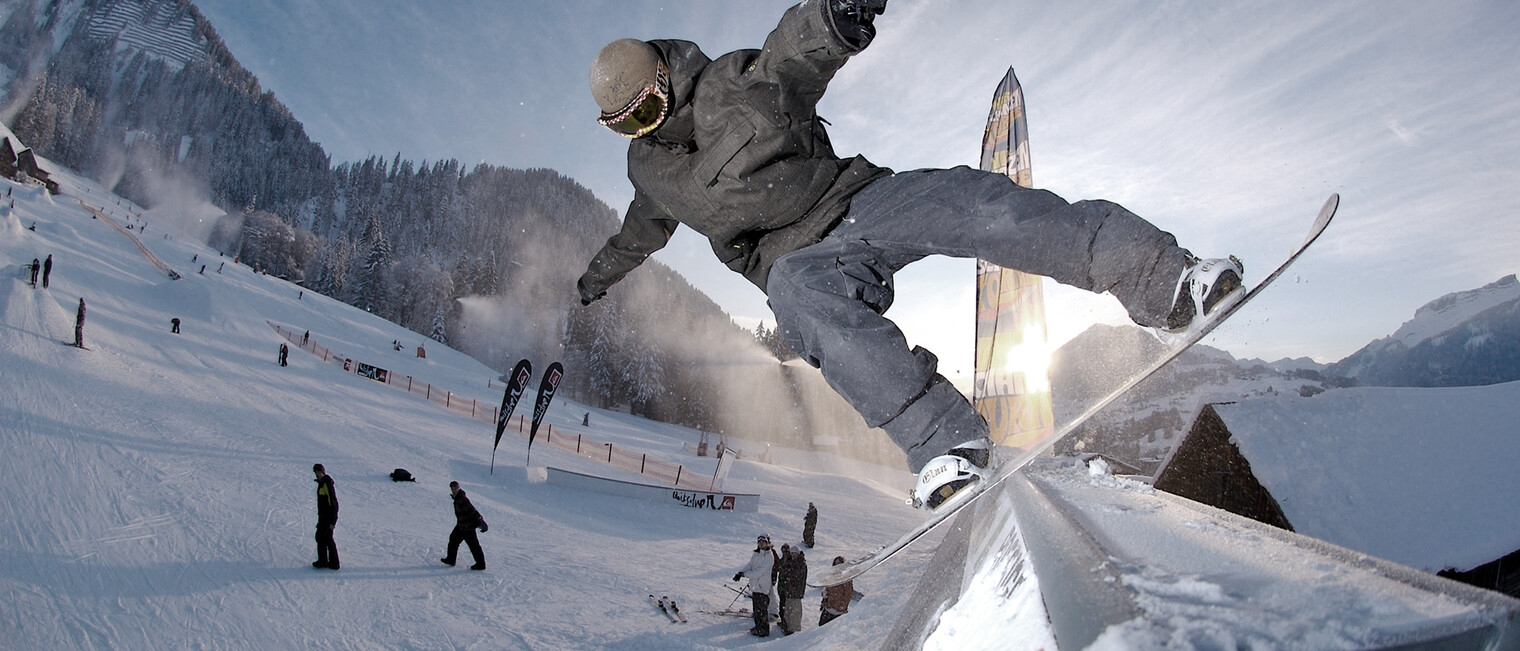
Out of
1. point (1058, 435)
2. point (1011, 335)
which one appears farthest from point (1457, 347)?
point (1058, 435)

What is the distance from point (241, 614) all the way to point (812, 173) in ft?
22.3

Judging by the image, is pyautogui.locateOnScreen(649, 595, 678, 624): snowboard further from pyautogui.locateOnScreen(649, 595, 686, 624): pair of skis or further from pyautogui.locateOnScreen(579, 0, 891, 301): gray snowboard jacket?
pyautogui.locateOnScreen(579, 0, 891, 301): gray snowboard jacket

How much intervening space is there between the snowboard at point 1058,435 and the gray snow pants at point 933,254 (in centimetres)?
13

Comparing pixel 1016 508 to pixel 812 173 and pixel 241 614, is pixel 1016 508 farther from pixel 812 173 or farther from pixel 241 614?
pixel 241 614

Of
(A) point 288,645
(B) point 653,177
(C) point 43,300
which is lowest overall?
(A) point 288,645

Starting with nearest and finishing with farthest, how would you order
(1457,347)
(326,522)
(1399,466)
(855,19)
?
1. (855,19)
2. (1399,466)
3. (326,522)
4. (1457,347)

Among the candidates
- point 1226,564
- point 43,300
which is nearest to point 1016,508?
point 1226,564

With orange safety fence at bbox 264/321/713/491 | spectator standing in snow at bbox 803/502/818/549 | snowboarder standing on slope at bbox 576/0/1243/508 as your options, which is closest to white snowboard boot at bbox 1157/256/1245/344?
snowboarder standing on slope at bbox 576/0/1243/508

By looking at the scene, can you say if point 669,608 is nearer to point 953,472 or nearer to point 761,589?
point 761,589

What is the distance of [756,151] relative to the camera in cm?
245

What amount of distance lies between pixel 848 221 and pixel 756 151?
47 cm

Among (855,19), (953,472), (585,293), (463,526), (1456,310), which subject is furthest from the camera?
(1456,310)

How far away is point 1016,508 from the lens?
4.57ft

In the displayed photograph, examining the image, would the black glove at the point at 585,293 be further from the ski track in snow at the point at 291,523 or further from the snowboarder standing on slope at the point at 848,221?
the ski track in snow at the point at 291,523
